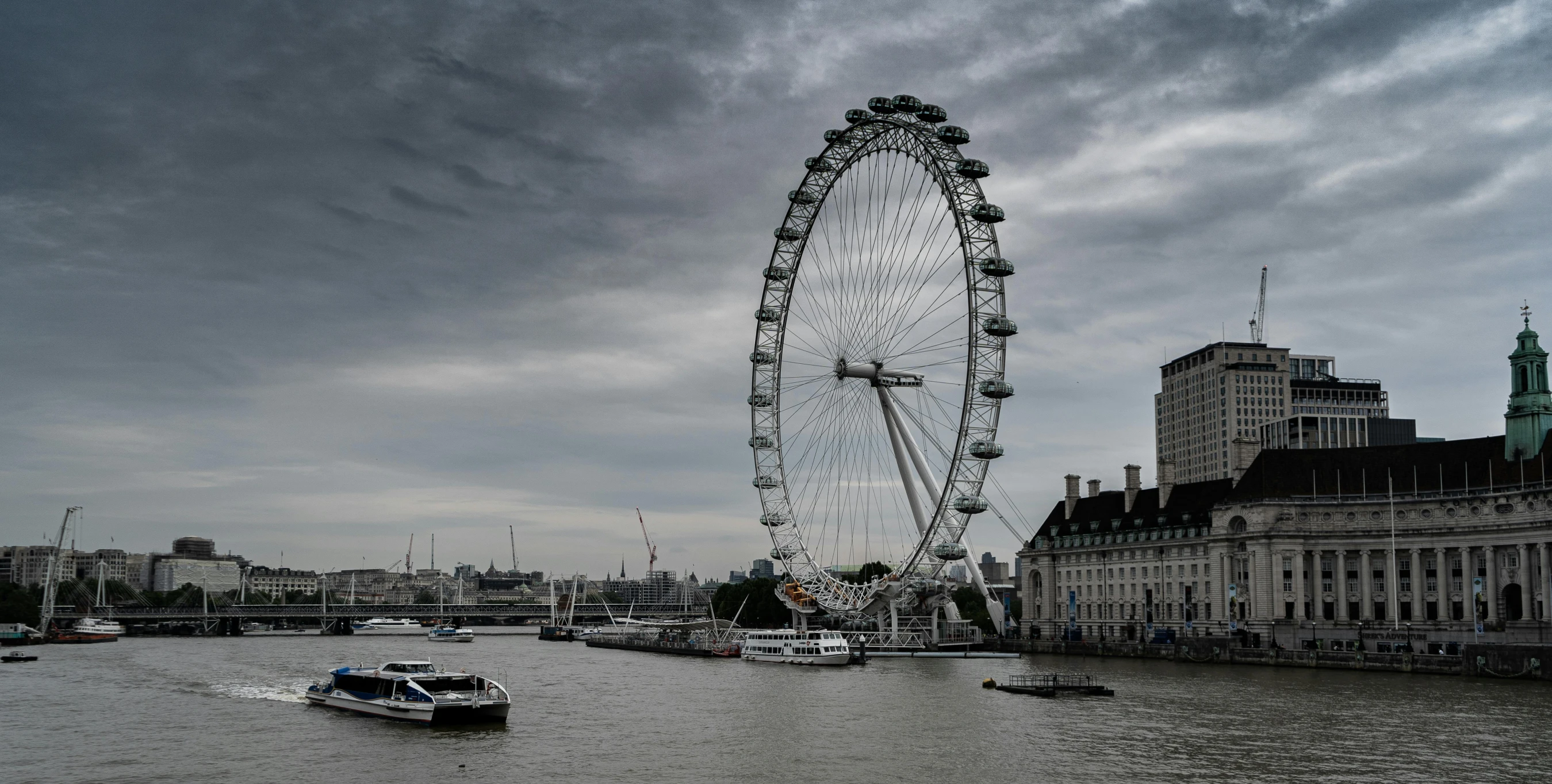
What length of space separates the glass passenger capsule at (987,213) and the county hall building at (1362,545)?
38.2 meters

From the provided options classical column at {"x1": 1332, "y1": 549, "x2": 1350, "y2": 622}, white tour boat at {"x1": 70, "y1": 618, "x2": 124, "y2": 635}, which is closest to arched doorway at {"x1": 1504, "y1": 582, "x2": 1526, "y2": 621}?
classical column at {"x1": 1332, "y1": 549, "x2": 1350, "y2": 622}

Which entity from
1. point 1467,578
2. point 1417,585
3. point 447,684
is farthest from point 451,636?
point 1467,578

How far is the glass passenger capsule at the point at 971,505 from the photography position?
11050 centimetres

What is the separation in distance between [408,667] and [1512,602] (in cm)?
8857

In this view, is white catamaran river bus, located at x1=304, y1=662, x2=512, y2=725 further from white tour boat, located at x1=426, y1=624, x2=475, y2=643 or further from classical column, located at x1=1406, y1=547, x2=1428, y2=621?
white tour boat, located at x1=426, y1=624, x2=475, y2=643

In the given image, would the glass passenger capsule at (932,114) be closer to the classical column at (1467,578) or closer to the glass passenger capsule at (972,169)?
the glass passenger capsule at (972,169)

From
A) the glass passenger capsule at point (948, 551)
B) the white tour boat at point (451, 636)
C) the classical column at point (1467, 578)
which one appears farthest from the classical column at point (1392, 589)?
the white tour boat at point (451, 636)

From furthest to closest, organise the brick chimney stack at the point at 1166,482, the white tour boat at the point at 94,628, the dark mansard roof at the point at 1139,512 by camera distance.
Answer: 1. the white tour boat at the point at 94,628
2. the brick chimney stack at the point at 1166,482
3. the dark mansard roof at the point at 1139,512

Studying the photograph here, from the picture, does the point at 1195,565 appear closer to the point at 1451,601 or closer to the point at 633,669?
the point at 1451,601

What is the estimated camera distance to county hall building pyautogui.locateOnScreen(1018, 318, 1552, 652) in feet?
355

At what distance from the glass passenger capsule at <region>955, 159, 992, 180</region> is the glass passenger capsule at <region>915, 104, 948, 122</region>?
390 cm

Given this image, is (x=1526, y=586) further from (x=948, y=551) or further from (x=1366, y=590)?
(x=948, y=551)

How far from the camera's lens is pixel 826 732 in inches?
2406

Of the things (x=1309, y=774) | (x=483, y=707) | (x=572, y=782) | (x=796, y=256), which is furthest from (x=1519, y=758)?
(x=796, y=256)
